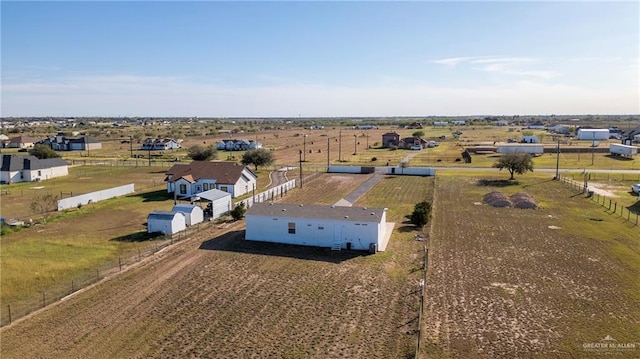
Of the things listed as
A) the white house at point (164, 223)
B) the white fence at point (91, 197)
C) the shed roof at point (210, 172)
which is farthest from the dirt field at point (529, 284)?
the white fence at point (91, 197)

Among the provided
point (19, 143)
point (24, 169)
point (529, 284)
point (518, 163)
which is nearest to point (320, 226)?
point (529, 284)

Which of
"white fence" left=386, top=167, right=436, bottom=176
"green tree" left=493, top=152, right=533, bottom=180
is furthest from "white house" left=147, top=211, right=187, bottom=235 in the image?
"green tree" left=493, top=152, right=533, bottom=180

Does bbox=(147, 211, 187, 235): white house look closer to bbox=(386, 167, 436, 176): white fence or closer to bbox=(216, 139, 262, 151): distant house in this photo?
bbox=(386, 167, 436, 176): white fence

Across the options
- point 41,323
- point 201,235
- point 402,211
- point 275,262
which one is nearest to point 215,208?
point 201,235

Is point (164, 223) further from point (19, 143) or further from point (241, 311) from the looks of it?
point (19, 143)

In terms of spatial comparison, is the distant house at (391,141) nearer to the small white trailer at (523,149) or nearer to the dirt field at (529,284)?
the small white trailer at (523,149)
